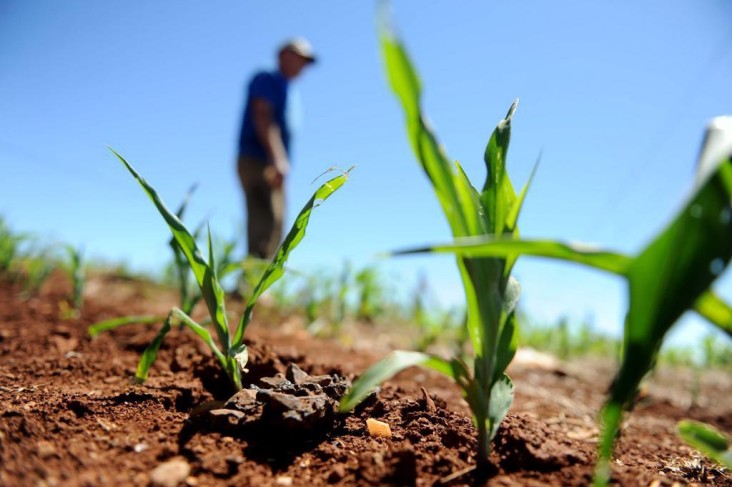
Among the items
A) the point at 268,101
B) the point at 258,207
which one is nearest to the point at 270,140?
the point at 268,101

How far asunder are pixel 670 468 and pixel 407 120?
3.63 feet

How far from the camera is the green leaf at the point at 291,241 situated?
945 millimetres

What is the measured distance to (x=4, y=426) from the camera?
793 mm

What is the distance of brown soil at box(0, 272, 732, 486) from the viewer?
29.5 inches

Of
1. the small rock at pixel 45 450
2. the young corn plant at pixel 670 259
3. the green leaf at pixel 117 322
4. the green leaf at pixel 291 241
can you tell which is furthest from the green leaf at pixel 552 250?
the green leaf at pixel 117 322

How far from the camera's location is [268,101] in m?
4.18

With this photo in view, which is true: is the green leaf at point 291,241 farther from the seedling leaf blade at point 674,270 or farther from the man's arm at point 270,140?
the man's arm at point 270,140

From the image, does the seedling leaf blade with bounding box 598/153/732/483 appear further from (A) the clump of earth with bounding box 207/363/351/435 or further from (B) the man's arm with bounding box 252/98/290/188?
(B) the man's arm with bounding box 252/98/290/188

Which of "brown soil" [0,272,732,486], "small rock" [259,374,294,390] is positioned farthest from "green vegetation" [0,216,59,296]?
"small rock" [259,374,294,390]

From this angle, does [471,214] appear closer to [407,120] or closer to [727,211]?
[407,120]

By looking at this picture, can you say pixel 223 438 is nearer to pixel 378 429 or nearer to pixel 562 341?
pixel 378 429

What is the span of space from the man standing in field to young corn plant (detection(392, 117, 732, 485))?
3864 mm

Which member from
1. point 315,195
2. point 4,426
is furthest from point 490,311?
point 4,426

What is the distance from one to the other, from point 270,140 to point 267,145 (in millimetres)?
57
